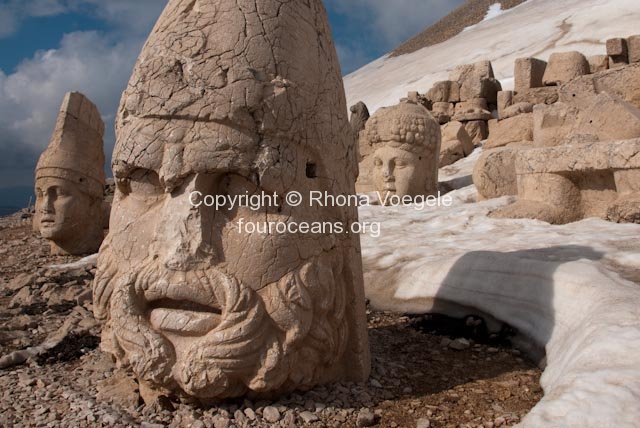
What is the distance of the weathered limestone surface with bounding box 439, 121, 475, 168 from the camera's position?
42.9ft

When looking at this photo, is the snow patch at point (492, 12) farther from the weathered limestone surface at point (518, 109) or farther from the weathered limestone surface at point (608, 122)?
the weathered limestone surface at point (608, 122)

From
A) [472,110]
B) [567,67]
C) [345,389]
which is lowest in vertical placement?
[345,389]

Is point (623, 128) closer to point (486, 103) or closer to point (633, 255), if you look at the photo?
point (633, 255)

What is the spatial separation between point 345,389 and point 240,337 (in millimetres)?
650

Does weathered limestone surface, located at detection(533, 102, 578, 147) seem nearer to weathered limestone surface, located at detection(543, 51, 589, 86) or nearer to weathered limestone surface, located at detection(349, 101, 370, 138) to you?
weathered limestone surface, located at detection(543, 51, 589, 86)

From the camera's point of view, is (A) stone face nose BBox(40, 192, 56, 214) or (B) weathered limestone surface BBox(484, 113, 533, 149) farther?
(B) weathered limestone surface BBox(484, 113, 533, 149)

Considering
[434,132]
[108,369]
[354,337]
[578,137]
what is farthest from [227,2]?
[434,132]

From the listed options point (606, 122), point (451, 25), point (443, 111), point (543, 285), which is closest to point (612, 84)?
point (606, 122)

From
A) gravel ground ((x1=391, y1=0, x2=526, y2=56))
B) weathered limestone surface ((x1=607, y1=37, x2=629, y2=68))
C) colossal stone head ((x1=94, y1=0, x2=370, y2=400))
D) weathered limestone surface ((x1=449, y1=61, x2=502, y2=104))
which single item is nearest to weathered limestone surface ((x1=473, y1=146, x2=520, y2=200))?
colossal stone head ((x1=94, y1=0, x2=370, y2=400))

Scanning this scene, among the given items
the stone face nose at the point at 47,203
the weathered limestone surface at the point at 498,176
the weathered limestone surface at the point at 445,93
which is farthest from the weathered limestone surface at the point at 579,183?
the weathered limestone surface at the point at 445,93

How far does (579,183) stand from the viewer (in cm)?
568

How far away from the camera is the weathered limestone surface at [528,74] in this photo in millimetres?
14086

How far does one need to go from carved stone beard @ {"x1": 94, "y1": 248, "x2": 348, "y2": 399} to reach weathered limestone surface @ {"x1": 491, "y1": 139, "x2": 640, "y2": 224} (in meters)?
3.74

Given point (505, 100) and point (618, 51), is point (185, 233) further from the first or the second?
point (618, 51)
